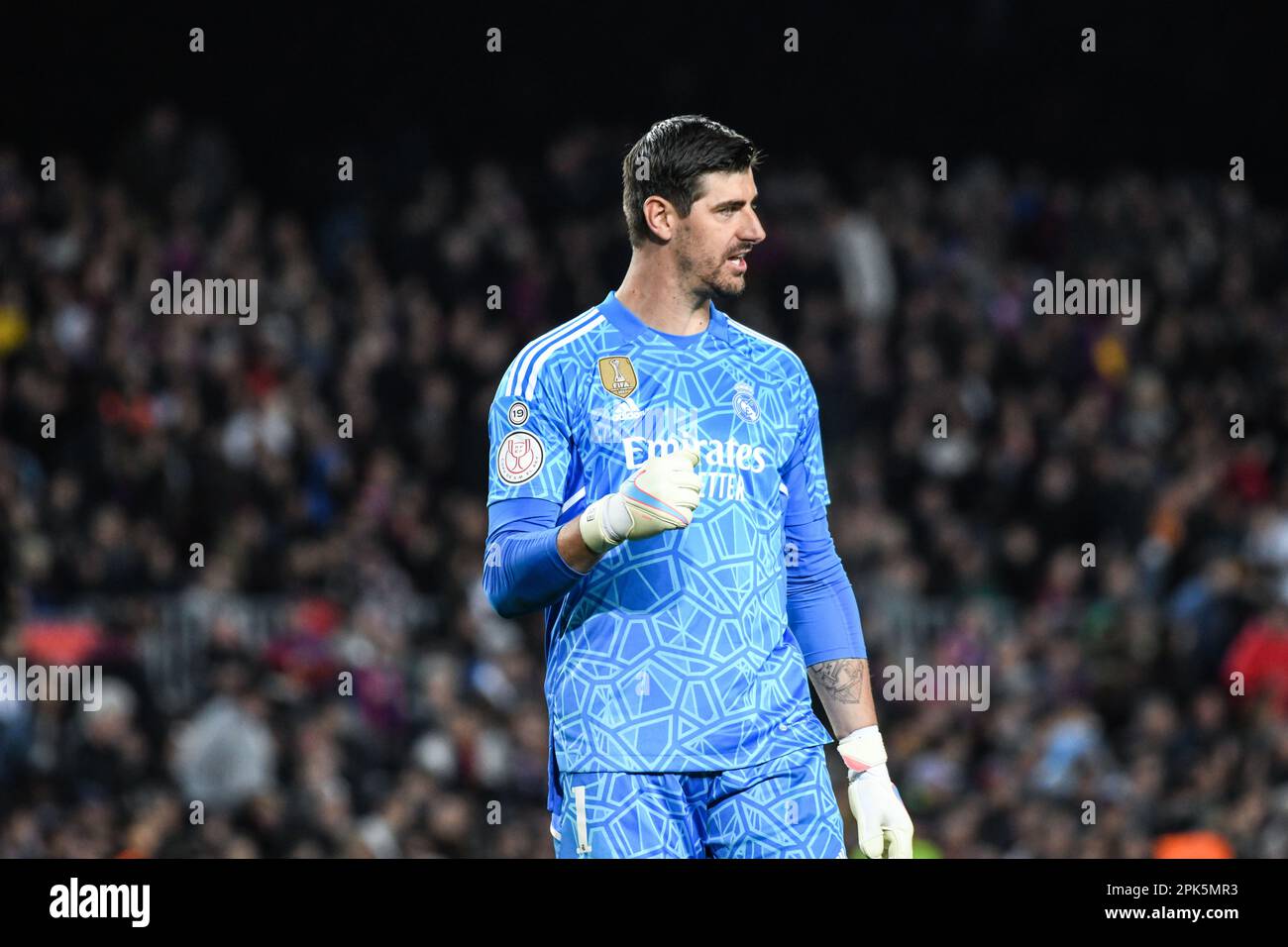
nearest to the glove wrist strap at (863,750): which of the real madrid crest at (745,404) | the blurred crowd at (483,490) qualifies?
the real madrid crest at (745,404)

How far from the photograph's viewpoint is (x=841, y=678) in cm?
523

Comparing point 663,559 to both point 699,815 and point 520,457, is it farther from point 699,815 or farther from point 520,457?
point 699,815

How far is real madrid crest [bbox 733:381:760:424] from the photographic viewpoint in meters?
5.07

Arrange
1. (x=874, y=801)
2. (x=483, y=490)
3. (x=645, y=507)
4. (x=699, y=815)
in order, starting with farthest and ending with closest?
(x=483, y=490), (x=874, y=801), (x=699, y=815), (x=645, y=507)

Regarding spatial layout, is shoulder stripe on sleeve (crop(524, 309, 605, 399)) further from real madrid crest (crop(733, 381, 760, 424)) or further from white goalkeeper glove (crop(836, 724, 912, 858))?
white goalkeeper glove (crop(836, 724, 912, 858))

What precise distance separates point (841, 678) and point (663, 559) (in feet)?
2.10

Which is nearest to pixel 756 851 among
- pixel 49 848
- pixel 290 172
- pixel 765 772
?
pixel 765 772

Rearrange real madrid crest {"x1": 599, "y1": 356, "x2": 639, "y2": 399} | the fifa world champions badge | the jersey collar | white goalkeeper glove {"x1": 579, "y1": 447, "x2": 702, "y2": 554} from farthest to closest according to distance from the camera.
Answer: the jersey collar → real madrid crest {"x1": 599, "y1": 356, "x2": 639, "y2": 399} → the fifa world champions badge → white goalkeeper glove {"x1": 579, "y1": 447, "x2": 702, "y2": 554}

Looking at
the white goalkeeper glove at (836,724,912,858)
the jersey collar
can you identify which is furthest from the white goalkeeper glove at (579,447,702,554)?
the white goalkeeper glove at (836,724,912,858)

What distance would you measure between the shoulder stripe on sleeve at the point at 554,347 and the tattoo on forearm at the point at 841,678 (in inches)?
40.4

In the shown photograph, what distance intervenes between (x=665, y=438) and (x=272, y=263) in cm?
1151

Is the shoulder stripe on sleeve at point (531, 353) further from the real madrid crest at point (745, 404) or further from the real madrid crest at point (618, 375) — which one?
the real madrid crest at point (745, 404)

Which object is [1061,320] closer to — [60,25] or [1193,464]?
[1193,464]

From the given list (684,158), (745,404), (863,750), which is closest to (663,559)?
(745,404)
